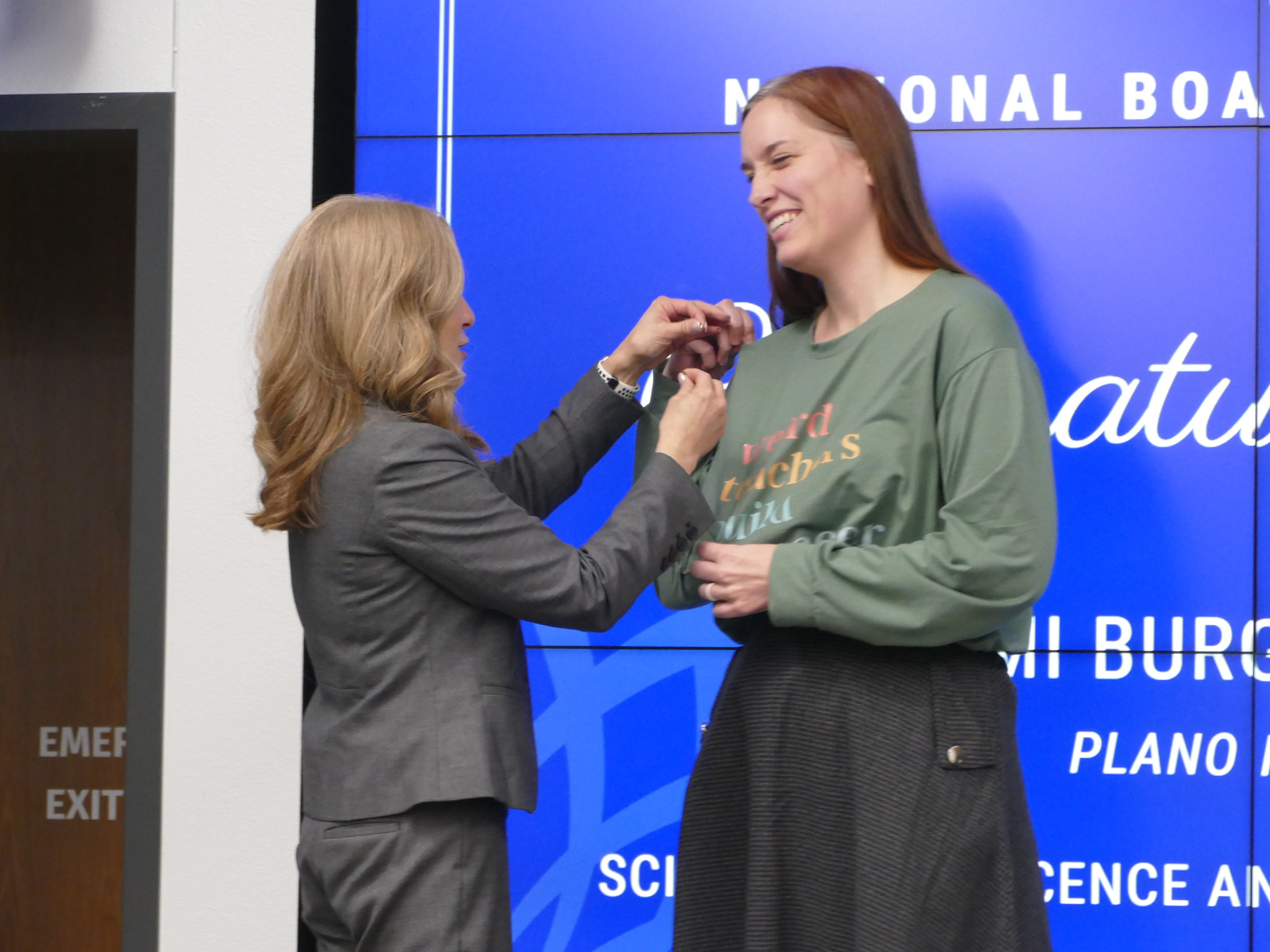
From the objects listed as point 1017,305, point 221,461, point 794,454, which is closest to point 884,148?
point 794,454

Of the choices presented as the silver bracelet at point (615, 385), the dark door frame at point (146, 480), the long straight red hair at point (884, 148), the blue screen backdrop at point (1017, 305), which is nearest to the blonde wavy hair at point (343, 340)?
the silver bracelet at point (615, 385)

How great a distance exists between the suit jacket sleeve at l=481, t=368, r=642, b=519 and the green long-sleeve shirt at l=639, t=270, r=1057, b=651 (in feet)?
1.39

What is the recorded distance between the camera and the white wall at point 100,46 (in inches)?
110

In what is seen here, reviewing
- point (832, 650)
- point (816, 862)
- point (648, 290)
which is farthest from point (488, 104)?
point (816, 862)

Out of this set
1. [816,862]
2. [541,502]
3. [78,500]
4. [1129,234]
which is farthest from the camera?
[78,500]

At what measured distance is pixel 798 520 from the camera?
1.60 meters

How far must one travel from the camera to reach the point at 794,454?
64.6 inches

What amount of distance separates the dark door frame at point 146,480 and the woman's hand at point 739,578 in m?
1.66

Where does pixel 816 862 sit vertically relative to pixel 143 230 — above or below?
below

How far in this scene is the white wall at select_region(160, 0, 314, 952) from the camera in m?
2.79

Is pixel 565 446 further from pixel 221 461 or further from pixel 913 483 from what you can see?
pixel 221 461

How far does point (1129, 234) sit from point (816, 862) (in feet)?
5.55

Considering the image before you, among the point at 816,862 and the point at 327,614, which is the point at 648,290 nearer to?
the point at 327,614

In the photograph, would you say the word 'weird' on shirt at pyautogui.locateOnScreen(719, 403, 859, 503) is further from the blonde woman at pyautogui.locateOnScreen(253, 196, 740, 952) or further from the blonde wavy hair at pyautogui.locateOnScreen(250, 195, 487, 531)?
the blonde wavy hair at pyautogui.locateOnScreen(250, 195, 487, 531)
